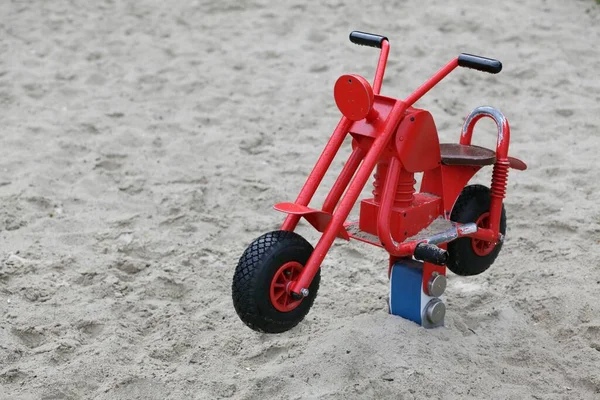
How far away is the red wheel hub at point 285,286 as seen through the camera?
2740 mm

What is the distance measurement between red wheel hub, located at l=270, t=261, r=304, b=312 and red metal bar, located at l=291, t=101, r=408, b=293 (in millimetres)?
41

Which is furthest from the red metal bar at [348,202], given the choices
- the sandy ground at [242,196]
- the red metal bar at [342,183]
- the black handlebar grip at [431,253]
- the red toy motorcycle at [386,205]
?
the sandy ground at [242,196]

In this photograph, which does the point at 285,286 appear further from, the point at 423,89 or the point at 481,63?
the point at 481,63

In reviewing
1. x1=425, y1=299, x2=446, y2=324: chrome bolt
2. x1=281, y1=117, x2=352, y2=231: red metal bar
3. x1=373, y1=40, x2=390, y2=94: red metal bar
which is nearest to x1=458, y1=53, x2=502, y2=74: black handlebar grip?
x1=373, y1=40, x2=390, y2=94: red metal bar

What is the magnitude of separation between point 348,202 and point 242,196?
A: 6.16ft

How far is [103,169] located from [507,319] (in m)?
2.51

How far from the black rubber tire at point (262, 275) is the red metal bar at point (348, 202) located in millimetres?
63

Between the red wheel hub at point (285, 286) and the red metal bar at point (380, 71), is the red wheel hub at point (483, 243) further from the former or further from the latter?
the red wheel hub at point (285, 286)

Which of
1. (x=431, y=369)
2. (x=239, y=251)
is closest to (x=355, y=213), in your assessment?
(x=239, y=251)

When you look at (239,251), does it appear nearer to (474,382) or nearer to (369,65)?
(474,382)

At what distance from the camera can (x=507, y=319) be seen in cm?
341

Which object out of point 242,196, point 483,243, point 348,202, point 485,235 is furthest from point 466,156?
point 242,196

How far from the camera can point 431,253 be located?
2812 millimetres

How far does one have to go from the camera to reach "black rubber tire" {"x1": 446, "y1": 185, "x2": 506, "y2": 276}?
3209 millimetres
